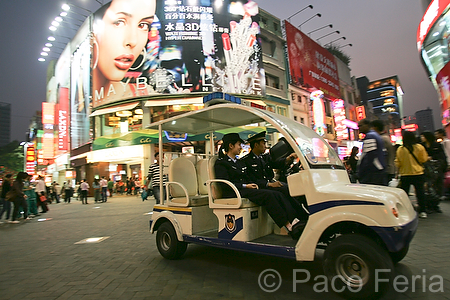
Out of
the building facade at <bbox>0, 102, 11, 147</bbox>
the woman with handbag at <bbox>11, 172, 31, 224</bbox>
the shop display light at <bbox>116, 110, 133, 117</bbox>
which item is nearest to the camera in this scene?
the woman with handbag at <bbox>11, 172, 31, 224</bbox>

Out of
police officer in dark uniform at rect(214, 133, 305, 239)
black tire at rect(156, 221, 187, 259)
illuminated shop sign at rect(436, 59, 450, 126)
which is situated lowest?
black tire at rect(156, 221, 187, 259)

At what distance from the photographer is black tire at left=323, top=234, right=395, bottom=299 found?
92.9 inches

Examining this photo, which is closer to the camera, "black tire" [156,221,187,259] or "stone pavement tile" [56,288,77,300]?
"stone pavement tile" [56,288,77,300]

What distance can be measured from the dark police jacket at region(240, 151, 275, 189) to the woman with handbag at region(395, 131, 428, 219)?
136 inches

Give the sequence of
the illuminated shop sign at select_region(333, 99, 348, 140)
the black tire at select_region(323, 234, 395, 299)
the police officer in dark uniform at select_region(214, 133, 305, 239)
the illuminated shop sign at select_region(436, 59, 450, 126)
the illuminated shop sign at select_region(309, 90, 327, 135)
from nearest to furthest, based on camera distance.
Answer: the black tire at select_region(323, 234, 395, 299)
the police officer in dark uniform at select_region(214, 133, 305, 239)
the illuminated shop sign at select_region(436, 59, 450, 126)
the illuminated shop sign at select_region(309, 90, 327, 135)
the illuminated shop sign at select_region(333, 99, 348, 140)

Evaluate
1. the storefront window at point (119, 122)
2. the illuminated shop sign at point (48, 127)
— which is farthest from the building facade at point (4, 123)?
the storefront window at point (119, 122)

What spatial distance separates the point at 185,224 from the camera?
13.6 ft

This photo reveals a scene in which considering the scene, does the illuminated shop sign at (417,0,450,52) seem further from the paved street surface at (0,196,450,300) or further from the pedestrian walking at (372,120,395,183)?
the paved street surface at (0,196,450,300)

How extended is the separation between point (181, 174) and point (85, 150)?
2346 cm

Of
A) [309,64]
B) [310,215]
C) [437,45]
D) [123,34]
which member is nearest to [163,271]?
[310,215]

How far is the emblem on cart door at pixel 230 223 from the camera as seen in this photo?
11.5 feet

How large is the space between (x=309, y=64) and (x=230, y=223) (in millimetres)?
30561

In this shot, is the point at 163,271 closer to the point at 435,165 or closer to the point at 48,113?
the point at 435,165

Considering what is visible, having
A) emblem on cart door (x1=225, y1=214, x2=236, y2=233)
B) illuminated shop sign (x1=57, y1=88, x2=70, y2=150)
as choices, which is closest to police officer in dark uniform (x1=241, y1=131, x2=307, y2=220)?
emblem on cart door (x1=225, y1=214, x2=236, y2=233)
